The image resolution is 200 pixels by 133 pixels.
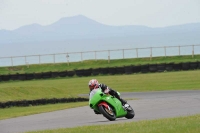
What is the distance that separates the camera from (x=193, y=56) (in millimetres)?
55719

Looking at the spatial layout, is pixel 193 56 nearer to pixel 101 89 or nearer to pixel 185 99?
pixel 185 99

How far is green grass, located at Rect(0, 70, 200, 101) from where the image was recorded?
100ft

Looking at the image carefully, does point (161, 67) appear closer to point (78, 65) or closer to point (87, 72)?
point (87, 72)

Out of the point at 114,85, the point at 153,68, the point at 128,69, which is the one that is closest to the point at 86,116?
the point at 114,85

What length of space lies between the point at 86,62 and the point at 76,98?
3039 centimetres

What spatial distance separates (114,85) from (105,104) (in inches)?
866

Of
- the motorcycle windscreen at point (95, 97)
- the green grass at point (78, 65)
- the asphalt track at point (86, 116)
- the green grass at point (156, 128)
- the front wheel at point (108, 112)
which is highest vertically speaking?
the motorcycle windscreen at point (95, 97)

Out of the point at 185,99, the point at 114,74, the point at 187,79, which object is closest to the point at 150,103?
the point at 185,99

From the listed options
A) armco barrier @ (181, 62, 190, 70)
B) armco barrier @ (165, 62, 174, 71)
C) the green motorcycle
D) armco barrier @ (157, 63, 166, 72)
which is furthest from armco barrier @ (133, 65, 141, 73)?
the green motorcycle

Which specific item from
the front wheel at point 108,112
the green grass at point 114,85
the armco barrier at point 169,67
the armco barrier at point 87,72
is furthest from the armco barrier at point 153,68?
the front wheel at point 108,112

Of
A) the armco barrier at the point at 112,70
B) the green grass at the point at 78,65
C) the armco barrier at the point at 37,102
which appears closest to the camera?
the armco barrier at the point at 37,102

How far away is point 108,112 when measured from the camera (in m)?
16.4

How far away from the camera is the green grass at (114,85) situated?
30609 mm

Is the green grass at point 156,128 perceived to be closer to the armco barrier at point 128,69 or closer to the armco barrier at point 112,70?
the armco barrier at point 128,69
